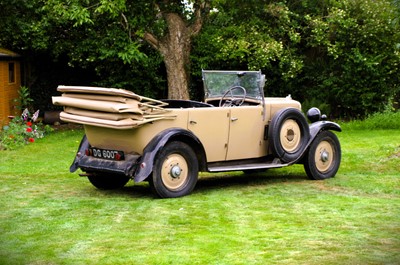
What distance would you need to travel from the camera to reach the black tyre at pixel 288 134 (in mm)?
10414

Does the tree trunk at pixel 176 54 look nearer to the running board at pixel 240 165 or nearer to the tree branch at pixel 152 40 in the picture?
the tree branch at pixel 152 40

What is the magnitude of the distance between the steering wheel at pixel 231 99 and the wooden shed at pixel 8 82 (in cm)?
1061

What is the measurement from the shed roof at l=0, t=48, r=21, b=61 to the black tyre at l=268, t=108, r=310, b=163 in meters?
11.9

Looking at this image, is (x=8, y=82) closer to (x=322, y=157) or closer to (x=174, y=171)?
(x=322, y=157)

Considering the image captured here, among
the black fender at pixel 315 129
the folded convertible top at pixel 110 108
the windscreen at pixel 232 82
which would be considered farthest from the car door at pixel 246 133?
the folded convertible top at pixel 110 108

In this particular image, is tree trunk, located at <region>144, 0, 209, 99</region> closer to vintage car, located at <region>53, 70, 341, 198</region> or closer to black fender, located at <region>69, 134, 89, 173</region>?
vintage car, located at <region>53, 70, 341, 198</region>

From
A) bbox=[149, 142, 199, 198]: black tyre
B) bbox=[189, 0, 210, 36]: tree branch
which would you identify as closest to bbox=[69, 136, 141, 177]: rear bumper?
bbox=[149, 142, 199, 198]: black tyre

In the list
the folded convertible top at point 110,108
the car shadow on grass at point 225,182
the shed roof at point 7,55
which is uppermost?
the shed roof at point 7,55

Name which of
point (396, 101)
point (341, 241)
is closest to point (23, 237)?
point (341, 241)

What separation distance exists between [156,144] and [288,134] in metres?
2.12

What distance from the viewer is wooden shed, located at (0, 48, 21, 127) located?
21109 mm

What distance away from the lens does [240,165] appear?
34.4 feet

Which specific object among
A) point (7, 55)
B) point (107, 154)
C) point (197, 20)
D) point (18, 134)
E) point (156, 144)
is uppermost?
point (197, 20)

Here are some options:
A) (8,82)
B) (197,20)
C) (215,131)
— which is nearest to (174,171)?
(215,131)
